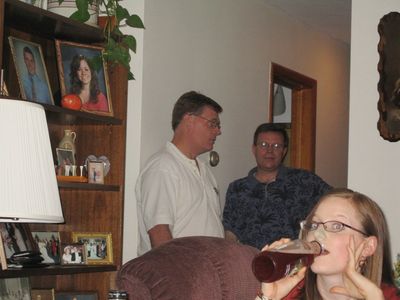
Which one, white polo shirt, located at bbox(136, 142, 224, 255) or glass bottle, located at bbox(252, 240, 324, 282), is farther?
white polo shirt, located at bbox(136, 142, 224, 255)

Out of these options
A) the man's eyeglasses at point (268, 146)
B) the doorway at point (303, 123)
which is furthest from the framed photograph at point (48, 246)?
the doorway at point (303, 123)

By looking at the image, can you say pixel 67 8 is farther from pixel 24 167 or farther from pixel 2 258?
pixel 24 167

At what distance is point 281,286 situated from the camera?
77.9 inches

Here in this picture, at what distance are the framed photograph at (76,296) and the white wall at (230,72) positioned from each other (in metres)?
0.33

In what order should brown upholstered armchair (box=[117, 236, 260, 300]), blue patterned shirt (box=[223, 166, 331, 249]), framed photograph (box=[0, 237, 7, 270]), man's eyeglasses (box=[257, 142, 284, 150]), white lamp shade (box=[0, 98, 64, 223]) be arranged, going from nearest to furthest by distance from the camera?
white lamp shade (box=[0, 98, 64, 223]) → brown upholstered armchair (box=[117, 236, 260, 300]) → framed photograph (box=[0, 237, 7, 270]) → blue patterned shirt (box=[223, 166, 331, 249]) → man's eyeglasses (box=[257, 142, 284, 150])

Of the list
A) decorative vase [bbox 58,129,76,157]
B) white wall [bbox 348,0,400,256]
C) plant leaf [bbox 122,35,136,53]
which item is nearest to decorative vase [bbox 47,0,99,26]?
plant leaf [bbox 122,35,136,53]

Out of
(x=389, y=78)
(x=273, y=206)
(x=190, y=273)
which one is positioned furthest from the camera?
(x=273, y=206)

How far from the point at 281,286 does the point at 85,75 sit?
6.26 feet

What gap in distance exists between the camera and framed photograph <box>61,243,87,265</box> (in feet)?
11.5

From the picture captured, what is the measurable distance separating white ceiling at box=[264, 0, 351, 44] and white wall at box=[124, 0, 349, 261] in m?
0.07

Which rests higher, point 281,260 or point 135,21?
point 135,21

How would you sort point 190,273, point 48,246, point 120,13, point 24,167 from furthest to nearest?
point 120,13 < point 48,246 < point 190,273 < point 24,167

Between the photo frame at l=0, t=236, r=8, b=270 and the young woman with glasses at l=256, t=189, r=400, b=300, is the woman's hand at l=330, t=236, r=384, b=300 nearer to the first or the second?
the young woman with glasses at l=256, t=189, r=400, b=300

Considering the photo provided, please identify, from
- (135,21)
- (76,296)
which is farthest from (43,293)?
(135,21)
